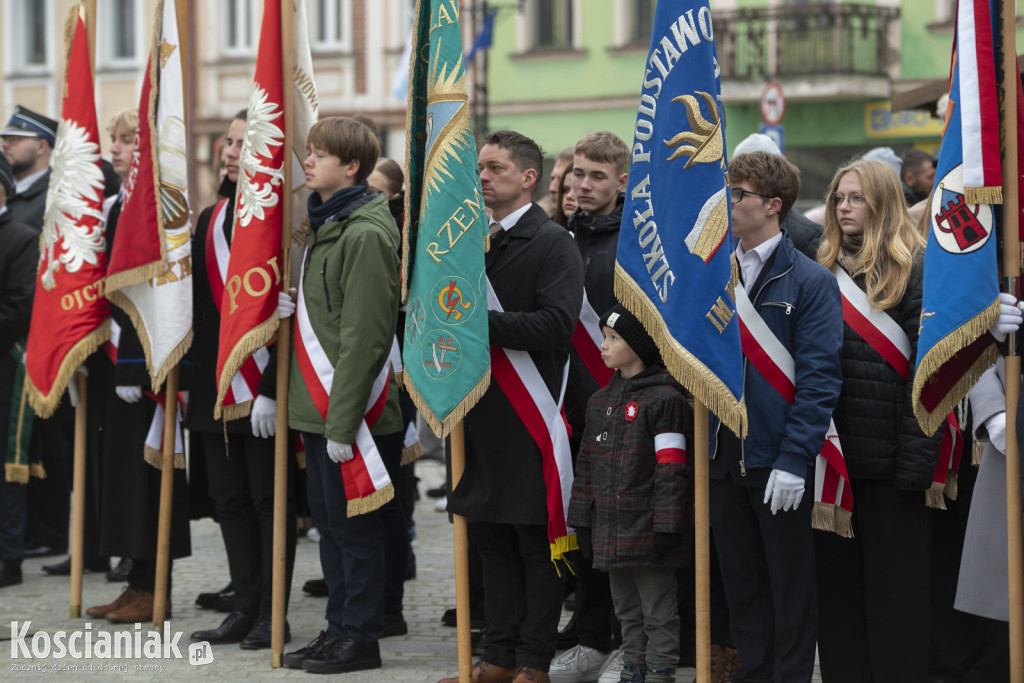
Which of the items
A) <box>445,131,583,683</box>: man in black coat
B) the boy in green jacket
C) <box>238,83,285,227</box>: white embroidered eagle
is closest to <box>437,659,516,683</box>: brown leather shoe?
<box>445,131,583,683</box>: man in black coat

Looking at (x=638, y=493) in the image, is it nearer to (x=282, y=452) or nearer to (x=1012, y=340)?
(x=1012, y=340)

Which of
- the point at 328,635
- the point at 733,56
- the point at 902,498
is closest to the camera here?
the point at 902,498

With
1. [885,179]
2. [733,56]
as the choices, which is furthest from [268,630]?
[733,56]

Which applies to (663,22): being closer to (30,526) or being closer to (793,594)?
(793,594)

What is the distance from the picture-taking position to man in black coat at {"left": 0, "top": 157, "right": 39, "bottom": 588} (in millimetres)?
7480

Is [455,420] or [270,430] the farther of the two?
[270,430]

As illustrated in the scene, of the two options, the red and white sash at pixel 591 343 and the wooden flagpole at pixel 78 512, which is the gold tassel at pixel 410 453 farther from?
the wooden flagpole at pixel 78 512

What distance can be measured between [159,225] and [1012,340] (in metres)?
3.75

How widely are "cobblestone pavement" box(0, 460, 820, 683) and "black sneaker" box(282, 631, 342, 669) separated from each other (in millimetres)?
58

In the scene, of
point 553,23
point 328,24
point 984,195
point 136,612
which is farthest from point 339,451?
point 328,24

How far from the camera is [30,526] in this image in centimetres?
830

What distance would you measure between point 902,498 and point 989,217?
1043mm

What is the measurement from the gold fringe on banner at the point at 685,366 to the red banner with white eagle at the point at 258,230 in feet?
5.69

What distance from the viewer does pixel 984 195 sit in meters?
4.48
